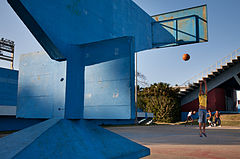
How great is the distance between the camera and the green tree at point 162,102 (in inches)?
838

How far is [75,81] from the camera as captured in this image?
102 inches

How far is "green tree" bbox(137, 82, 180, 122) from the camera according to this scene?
21.3m

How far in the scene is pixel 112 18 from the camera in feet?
10.3

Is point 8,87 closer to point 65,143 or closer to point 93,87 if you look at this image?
point 93,87

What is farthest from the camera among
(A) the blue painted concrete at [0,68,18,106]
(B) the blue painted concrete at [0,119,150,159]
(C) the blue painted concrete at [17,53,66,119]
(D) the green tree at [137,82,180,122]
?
(D) the green tree at [137,82,180,122]

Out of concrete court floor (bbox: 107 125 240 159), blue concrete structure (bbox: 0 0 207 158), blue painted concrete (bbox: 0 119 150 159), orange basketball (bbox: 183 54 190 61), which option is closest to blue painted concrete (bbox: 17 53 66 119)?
blue concrete structure (bbox: 0 0 207 158)

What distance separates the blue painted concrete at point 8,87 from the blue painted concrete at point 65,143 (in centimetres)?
1598

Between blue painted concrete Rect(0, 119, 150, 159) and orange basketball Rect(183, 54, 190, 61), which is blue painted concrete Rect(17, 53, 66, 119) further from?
orange basketball Rect(183, 54, 190, 61)

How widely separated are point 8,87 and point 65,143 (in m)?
16.8

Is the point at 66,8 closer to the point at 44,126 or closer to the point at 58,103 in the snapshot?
the point at 58,103

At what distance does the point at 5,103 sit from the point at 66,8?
16.4 m

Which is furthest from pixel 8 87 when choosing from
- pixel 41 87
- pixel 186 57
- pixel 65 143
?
pixel 65 143

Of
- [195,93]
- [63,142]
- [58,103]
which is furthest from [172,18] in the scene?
[195,93]

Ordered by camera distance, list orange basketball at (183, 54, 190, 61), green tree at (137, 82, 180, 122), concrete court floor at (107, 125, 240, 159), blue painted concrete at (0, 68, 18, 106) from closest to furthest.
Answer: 1. concrete court floor at (107, 125, 240, 159)
2. orange basketball at (183, 54, 190, 61)
3. blue painted concrete at (0, 68, 18, 106)
4. green tree at (137, 82, 180, 122)
